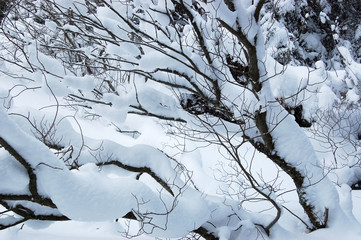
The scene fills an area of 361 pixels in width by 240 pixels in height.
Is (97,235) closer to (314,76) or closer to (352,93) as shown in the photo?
(314,76)

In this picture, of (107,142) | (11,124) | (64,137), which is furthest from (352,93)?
(11,124)

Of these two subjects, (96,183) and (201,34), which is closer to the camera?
(96,183)

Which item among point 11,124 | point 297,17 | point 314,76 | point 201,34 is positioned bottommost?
point 11,124

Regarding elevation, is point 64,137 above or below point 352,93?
below

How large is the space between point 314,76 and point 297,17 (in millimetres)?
4559

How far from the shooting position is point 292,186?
22.5 feet

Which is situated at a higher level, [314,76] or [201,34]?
[314,76]

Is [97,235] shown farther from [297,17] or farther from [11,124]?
[297,17]

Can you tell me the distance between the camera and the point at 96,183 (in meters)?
2.68

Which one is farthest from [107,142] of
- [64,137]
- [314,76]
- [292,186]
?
[314,76]

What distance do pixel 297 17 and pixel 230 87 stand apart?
27.8 ft

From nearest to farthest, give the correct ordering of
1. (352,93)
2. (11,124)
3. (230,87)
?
1. (11,124)
2. (230,87)
3. (352,93)

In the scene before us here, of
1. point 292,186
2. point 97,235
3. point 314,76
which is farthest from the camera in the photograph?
point 314,76

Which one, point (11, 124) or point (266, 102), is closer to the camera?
point (11, 124)
